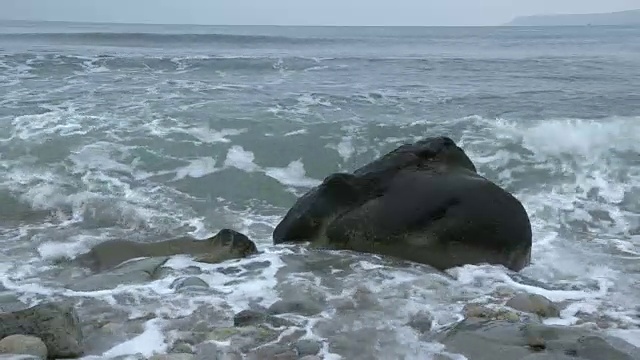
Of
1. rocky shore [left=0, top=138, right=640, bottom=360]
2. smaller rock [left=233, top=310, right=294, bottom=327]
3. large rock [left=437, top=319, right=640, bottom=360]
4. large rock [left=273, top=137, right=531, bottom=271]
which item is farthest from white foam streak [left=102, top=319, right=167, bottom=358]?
large rock [left=273, top=137, right=531, bottom=271]

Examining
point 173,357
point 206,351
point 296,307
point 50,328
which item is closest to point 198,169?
point 296,307

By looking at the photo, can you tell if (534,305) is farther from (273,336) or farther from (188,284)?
(188,284)

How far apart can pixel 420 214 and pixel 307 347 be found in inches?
108

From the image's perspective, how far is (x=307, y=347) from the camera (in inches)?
186

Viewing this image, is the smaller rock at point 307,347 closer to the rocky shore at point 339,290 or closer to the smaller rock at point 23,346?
the rocky shore at point 339,290

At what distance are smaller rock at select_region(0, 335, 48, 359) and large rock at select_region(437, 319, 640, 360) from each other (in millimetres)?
2965

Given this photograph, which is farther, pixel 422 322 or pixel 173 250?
pixel 173 250

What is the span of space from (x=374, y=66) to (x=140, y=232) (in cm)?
1626

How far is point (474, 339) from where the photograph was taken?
473 centimetres

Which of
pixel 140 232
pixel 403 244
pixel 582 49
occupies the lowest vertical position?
pixel 140 232

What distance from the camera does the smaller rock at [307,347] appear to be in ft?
15.3

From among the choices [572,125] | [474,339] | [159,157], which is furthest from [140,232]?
[572,125]

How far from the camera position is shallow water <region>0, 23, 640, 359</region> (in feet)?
19.0

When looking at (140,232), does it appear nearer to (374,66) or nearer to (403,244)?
(403,244)
